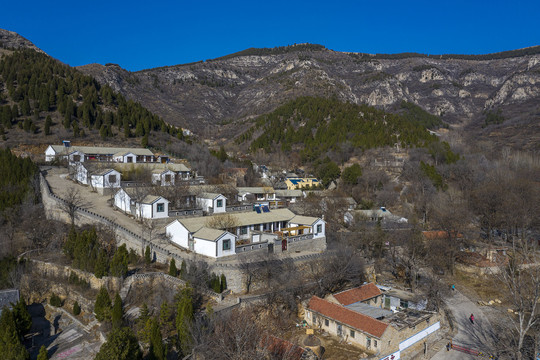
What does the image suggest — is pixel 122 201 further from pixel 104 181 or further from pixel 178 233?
pixel 178 233

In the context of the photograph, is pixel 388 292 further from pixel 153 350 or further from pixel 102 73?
pixel 102 73

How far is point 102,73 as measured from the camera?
126 meters

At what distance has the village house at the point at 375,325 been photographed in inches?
809

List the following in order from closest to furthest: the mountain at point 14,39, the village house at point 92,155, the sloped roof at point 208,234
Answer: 1. the sloped roof at point 208,234
2. the village house at point 92,155
3. the mountain at point 14,39

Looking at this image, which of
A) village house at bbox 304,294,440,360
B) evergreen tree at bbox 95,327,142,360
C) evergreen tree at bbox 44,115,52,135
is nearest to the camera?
evergreen tree at bbox 95,327,142,360

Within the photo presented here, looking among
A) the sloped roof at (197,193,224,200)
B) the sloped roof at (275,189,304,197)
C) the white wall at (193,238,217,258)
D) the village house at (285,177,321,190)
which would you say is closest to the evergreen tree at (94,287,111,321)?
the white wall at (193,238,217,258)

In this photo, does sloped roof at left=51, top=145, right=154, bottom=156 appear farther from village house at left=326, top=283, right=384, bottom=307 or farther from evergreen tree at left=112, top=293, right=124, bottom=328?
village house at left=326, top=283, right=384, bottom=307

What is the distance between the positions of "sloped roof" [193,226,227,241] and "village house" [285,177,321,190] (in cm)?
3069

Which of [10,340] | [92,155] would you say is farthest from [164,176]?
[10,340]

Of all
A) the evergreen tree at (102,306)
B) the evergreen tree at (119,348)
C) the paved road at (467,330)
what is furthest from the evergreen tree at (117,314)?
the paved road at (467,330)

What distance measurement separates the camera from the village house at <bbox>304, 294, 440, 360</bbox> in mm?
20547

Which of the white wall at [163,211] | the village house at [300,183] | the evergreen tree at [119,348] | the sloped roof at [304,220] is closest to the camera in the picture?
the evergreen tree at [119,348]

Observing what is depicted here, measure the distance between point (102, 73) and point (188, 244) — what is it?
4651 inches

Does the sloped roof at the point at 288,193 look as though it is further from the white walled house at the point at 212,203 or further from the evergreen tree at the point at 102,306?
the evergreen tree at the point at 102,306
